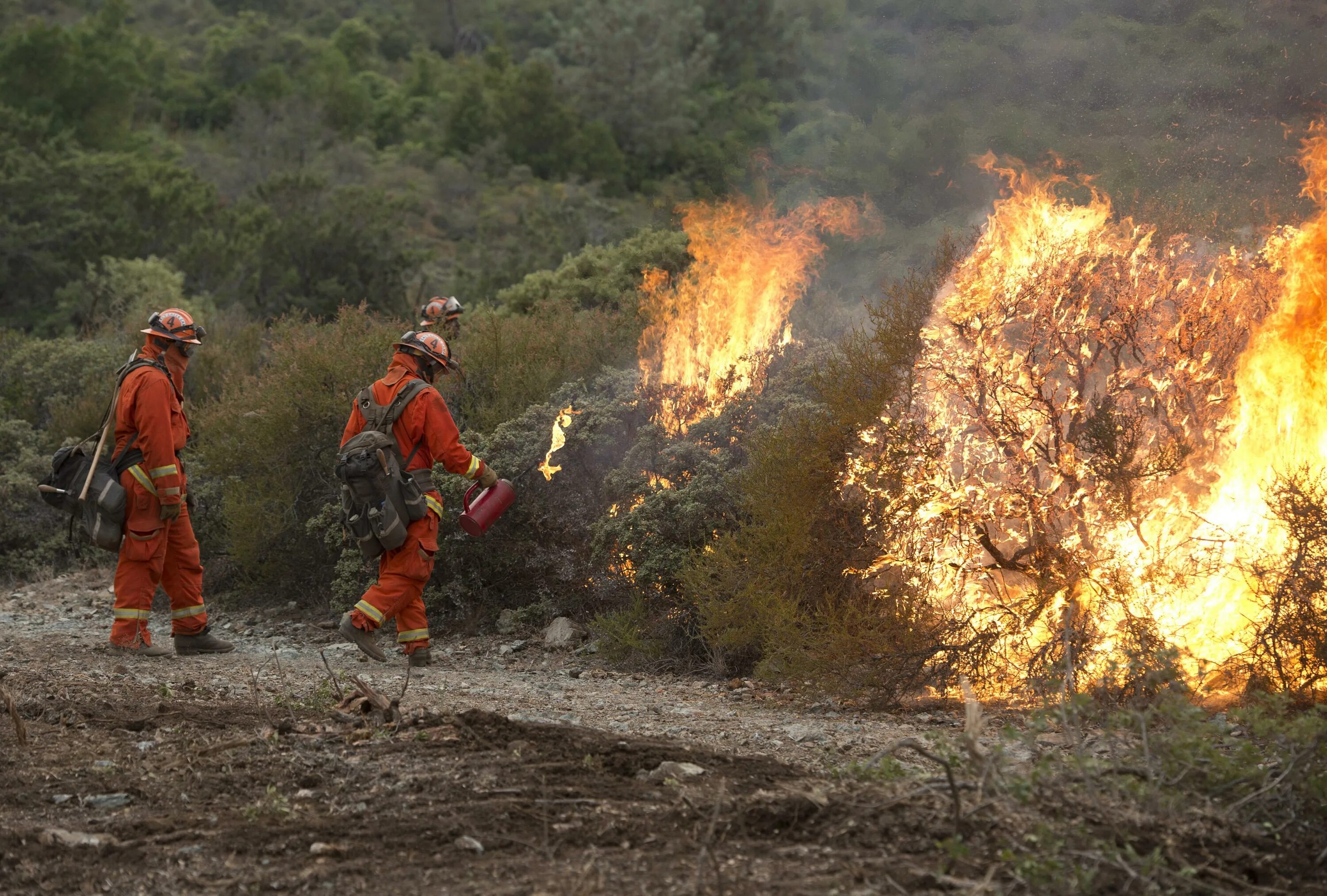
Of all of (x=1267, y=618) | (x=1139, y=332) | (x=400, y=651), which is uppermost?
(x=1139, y=332)

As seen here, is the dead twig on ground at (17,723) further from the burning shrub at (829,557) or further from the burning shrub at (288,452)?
the burning shrub at (288,452)

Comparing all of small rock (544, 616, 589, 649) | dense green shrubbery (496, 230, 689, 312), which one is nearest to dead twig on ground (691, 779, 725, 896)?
small rock (544, 616, 589, 649)

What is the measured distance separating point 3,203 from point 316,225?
4951 mm

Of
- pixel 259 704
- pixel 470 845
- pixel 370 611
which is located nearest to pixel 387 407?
pixel 370 611

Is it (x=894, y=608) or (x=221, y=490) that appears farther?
(x=221, y=490)

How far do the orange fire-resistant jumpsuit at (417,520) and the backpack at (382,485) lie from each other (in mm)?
43

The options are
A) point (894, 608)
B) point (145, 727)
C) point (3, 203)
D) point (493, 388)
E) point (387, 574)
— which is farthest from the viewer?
point (3, 203)

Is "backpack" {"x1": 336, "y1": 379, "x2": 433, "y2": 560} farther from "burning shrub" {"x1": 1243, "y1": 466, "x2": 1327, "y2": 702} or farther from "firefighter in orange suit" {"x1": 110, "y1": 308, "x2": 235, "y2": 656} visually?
"burning shrub" {"x1": 1243, "y1": 466, "x2": 1327, "y2": 702}

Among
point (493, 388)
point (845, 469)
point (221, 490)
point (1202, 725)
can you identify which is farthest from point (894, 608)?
point (221, 490)

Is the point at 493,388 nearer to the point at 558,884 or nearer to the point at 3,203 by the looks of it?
the point at 558,884

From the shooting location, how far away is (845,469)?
6988 mm

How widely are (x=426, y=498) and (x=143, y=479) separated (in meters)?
1.62

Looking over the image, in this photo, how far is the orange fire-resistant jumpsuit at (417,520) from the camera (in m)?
7.76

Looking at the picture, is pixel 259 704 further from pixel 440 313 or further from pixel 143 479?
pixel 440 313
